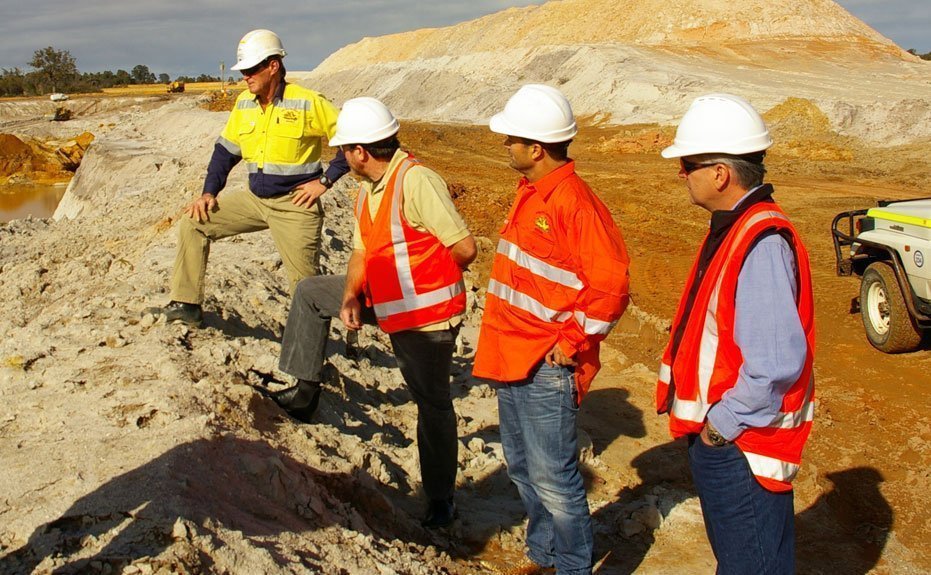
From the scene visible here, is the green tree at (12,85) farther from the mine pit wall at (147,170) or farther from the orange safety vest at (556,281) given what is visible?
the orange safety vest at (556,281)

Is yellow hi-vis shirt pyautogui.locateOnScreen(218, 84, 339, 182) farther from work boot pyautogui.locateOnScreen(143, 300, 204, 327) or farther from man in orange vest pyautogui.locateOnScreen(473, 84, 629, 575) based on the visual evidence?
man in orange vest pyautogui.locateOnScreen(473, 84, 629, 575)

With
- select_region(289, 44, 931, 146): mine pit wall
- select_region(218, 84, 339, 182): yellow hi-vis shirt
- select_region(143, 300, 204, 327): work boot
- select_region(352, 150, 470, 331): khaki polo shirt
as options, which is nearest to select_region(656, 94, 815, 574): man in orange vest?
select_region(352, 150, 470, 331): khaki polo shirt

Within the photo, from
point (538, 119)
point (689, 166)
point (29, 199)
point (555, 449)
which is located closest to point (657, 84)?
point (29, 199)

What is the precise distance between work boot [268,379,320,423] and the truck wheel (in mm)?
5264

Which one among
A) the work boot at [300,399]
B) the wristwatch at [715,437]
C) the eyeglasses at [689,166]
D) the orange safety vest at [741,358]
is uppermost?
the eyeglasses at [689,166]

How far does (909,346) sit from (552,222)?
227 inches

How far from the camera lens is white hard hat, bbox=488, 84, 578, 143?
136 inches

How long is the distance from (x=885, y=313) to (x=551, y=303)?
19.3 ft

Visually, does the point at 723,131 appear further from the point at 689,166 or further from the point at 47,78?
the point at 47,78

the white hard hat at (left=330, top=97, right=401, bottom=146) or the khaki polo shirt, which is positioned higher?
the white hard hat at (left=330, top=97, right=401, bottom=146)

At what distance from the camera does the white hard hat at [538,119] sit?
346 centimetres

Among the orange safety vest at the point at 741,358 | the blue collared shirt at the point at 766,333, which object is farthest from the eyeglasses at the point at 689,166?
the blue collared shirt at the point at 766,333

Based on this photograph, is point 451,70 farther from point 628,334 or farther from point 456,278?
point 456,278

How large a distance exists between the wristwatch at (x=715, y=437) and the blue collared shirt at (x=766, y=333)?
94mm
